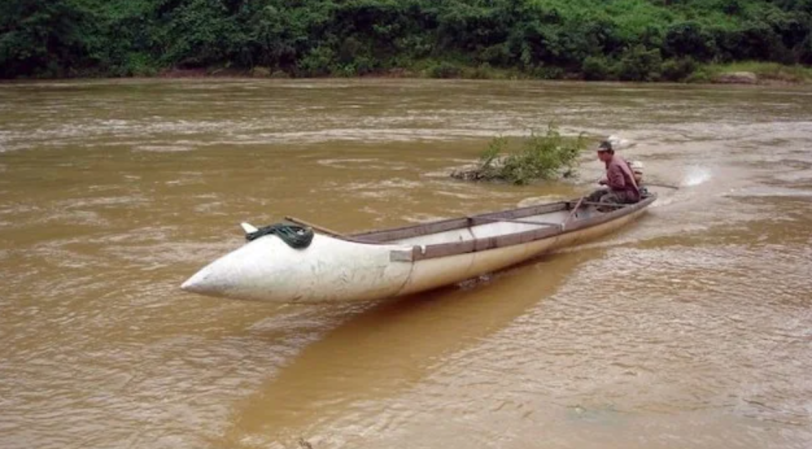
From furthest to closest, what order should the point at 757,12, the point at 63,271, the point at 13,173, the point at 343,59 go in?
the point at 757,12 < the point at 343,59 < the point at 13,173 < the point at 63,271

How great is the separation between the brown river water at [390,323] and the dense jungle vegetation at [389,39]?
63.2ft

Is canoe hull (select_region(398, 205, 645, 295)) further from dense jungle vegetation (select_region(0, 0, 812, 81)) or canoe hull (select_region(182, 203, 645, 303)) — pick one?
dense jungle vegetation (select_region(0, 0, 812, 81))

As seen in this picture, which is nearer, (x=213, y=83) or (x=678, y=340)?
(x=678, y=340)

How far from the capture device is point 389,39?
111ft

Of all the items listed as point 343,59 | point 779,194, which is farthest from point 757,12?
point 779,194

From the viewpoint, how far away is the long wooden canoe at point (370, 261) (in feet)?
16.4

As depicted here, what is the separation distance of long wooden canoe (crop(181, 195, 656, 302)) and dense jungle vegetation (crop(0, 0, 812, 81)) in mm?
25374

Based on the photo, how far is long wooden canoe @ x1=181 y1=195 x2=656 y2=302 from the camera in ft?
16.4

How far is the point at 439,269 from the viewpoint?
6.12 metres

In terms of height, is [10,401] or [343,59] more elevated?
[343,59]

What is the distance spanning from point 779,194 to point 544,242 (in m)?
5.18

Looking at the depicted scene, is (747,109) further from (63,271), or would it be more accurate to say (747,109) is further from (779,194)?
(63,271)

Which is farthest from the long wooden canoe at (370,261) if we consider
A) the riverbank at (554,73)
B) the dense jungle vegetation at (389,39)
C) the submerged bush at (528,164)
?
the dense jungle vegetation at (389,39)

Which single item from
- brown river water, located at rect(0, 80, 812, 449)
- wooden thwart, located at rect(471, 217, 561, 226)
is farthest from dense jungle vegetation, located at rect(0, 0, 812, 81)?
wooden thwart, located at rect(471, 217, 561, 226)
